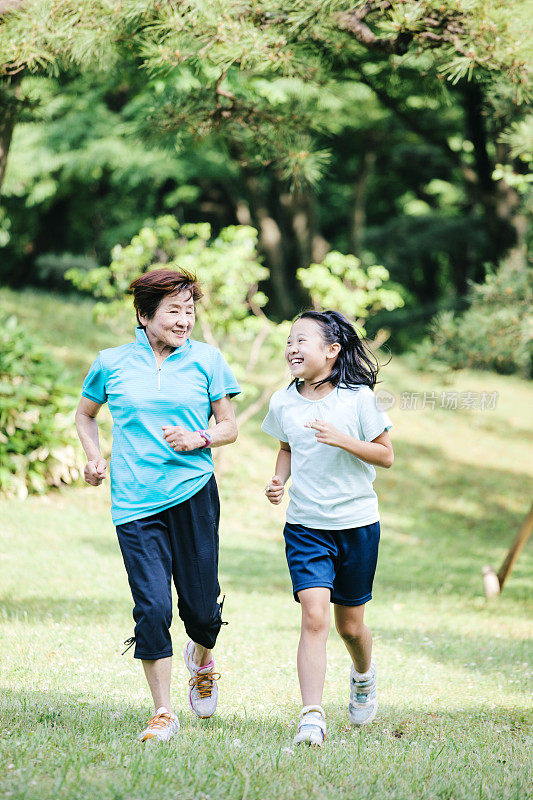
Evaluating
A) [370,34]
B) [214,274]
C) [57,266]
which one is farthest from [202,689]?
[57,266]

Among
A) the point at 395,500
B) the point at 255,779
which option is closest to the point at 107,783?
the point at 255,779

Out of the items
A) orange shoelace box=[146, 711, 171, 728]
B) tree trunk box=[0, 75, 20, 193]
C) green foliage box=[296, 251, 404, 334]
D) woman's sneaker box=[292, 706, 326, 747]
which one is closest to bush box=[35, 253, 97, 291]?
green foliage box=[296, 251, 404, 334]

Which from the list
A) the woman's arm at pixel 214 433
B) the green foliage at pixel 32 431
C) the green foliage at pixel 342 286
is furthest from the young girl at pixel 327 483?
the green foliage at pixel 32 431

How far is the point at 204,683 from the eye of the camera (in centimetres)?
378

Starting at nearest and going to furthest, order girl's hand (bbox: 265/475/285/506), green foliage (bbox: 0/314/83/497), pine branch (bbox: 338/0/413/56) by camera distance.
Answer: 1. girl's hand (bbox: 265/475/285/506)
2. pine branch (bbox: 338/0/413/56)
3. green foliage (bbox: 0/314/83/497)

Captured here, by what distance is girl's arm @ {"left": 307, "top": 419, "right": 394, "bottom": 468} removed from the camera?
3.41 m

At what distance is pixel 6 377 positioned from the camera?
942cm

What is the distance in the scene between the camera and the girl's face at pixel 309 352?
3646mm

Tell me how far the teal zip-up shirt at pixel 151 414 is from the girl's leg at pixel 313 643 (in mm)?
662

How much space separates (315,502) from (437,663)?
2.52 meters

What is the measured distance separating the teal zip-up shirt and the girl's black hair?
48cm

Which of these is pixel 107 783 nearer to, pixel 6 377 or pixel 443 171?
pixel 6 377

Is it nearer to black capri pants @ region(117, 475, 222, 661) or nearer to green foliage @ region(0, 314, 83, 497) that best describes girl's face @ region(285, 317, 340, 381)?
black capri pants @ region(117, 475, 222, 661)

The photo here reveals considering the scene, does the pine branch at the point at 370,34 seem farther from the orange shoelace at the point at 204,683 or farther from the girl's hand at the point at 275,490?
the orange shoelace at the point at 204,683
